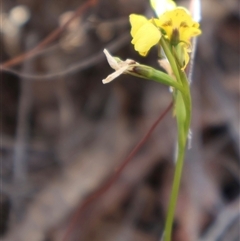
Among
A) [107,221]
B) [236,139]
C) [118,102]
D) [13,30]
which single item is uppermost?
[13,30]

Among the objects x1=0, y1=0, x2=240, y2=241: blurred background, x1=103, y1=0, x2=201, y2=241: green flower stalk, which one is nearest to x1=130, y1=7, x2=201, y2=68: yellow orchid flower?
x1=103, y1=0, x2=201, y2=241: green flower stalk

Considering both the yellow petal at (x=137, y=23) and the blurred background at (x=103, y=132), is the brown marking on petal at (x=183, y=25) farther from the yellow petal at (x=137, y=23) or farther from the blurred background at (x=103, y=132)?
the blurred background at (x=103, y=132)

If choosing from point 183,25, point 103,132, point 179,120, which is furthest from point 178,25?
point 103,132

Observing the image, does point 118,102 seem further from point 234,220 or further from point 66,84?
point 234,220

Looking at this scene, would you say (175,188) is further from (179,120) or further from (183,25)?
(183,25)

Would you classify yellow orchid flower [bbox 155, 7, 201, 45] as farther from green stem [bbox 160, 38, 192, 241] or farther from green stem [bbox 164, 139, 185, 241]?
green stem [bbox 164, 139, 185, 241]

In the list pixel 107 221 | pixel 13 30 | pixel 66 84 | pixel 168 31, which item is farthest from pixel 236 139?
pixel 168 31

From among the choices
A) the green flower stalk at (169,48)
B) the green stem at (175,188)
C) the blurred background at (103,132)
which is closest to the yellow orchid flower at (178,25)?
the green flower stalk at (169,48)
